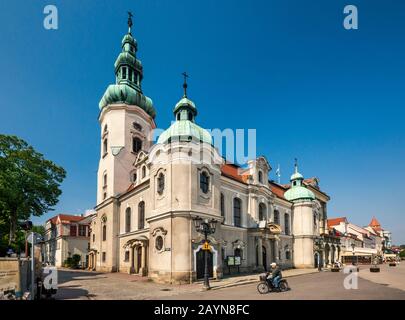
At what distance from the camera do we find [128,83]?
40.1 metres

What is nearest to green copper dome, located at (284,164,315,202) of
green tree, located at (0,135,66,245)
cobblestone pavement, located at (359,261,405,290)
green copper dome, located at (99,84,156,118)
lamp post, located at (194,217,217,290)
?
cobblestone pavement, located at (359,261,405,290)

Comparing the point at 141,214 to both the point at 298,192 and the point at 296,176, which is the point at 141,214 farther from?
the point at 296,176

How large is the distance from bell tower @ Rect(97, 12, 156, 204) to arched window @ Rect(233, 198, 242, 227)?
12.3 m

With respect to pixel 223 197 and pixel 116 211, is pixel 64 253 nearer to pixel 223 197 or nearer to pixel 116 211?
pixel 116 211

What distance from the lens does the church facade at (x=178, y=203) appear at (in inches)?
947

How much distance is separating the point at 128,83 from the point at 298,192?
89.0 feet

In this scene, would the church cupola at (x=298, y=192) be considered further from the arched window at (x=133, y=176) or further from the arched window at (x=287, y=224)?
the arched window at (x=133, y=176)

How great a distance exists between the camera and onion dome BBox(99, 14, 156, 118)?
38.4m

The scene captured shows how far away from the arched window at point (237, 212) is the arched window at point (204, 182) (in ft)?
22.3

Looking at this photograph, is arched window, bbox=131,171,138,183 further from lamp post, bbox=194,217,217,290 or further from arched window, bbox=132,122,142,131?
lamp post, bbox=194,217,217,290

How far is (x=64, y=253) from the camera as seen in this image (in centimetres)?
5597


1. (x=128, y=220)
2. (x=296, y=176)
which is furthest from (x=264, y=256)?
(x=296, y=176)

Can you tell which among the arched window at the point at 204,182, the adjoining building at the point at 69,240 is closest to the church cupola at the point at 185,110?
the arched window at the point at 204,182

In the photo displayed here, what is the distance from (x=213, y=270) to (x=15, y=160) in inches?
902
